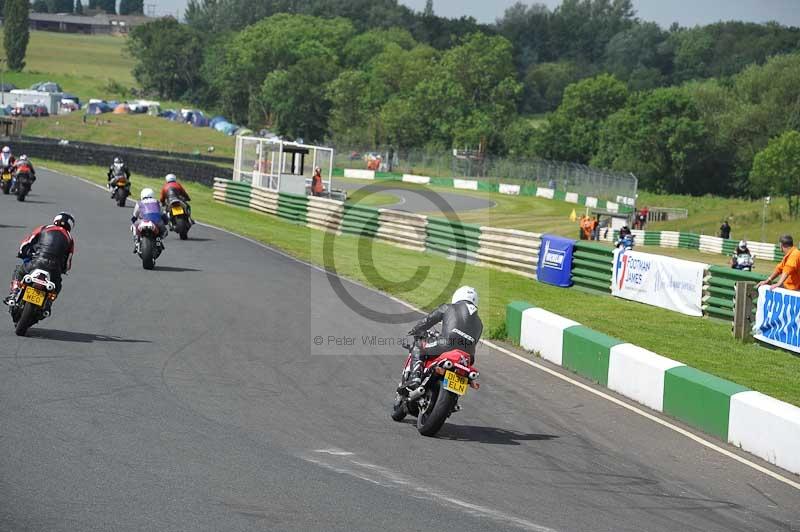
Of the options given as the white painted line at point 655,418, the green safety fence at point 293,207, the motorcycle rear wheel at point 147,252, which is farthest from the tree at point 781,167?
the white painted line at point 655,418

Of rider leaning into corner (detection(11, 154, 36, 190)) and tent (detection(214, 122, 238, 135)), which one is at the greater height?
tent (detection(214, 122, 238, 135))

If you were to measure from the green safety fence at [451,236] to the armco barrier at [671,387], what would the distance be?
13.0 m

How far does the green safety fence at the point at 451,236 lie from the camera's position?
2979cm

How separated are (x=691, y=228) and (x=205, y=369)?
61975mm

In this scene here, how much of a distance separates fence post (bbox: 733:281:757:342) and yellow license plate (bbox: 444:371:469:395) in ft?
33.2

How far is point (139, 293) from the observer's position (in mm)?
18109

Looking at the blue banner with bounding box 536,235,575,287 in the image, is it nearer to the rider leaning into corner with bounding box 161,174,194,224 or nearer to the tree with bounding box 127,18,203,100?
the rider leaning into corner with bounding box 161,174,194,224

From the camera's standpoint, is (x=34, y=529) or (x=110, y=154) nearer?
(x=34, y=529)

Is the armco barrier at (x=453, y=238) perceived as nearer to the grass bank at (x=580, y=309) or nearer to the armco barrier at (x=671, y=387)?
the grass bank at (x=580, y=309)

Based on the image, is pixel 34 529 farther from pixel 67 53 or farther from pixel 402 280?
pixel 67 53

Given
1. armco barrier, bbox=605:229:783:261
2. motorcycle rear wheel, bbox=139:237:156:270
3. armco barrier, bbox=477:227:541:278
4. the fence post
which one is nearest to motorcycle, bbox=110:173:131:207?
armco barrier, bbox=477:227:541:278

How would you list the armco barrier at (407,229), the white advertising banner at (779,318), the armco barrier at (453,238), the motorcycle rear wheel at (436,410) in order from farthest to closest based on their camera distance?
the armco barrier at (453,238) < the armco barrier at (407,229) < the white advertising banner at (779,318) < the motorcycle rear wheel at (436,410)

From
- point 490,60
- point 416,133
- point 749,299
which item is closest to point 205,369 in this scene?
point 749,299

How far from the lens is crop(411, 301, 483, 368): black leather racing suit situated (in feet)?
33.7
